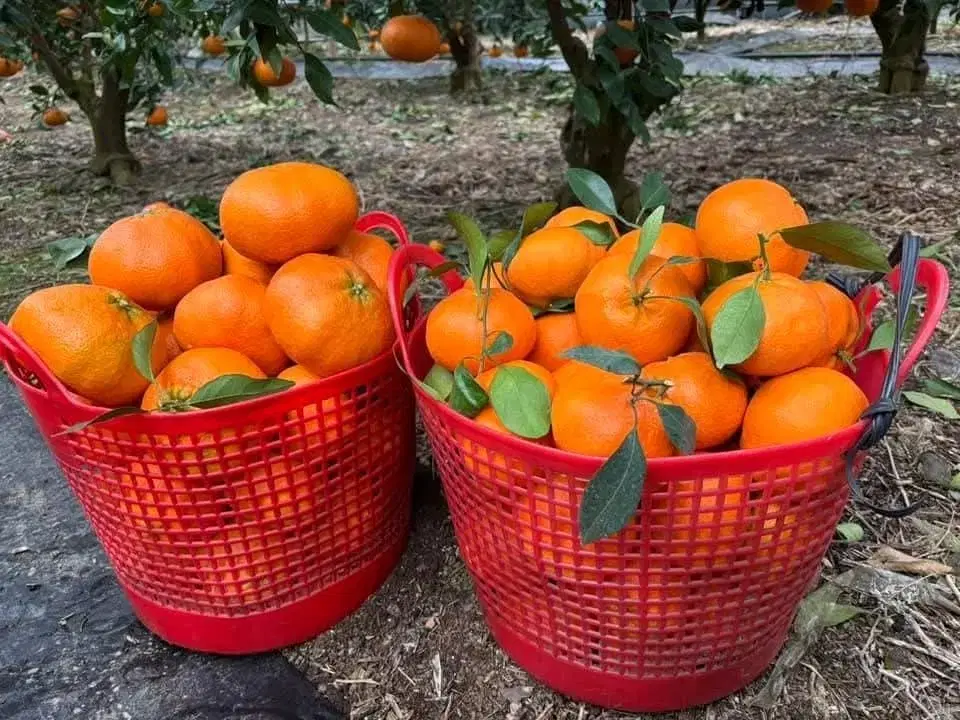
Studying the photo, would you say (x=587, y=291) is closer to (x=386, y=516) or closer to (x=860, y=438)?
(x=860, y=438)

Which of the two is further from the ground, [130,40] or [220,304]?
[130,40]

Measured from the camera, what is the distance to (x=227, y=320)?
118 centimetres

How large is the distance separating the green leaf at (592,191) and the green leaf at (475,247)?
0.67ft

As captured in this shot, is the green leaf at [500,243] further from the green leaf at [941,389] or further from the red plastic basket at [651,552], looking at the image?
the green leaf at [941,389]

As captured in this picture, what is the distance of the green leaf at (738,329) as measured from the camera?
893 millimetres

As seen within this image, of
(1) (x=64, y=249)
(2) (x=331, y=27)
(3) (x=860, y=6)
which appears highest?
(2) (x=331, y=27)

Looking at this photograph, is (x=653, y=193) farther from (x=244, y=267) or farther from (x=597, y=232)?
(x=244, y=267)

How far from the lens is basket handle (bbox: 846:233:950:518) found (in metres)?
0.83

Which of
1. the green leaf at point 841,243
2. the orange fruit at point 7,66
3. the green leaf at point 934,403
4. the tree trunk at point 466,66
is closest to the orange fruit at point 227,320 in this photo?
the green leaf at point 841,243

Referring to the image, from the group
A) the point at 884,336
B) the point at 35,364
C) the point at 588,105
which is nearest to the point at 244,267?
the point at 35,364

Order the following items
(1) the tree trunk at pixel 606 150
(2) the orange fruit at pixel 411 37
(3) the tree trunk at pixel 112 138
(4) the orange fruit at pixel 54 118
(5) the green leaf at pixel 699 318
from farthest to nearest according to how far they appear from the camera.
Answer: (4) the orange fruit at pixel 54 118, (3) the tree trunk at pixel 112 138, (2) the orange fruit at pixel 411 37, (1) the tree trunk at pixel 606 150, (5) the green leaf at pixel 699 318

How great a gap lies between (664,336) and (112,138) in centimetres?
378

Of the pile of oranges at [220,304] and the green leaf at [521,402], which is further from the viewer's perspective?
the pile of oranges at [220,304]

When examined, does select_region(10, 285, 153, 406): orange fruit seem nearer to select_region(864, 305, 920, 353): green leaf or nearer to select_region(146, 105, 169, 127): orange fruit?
select_region(864, 305, 920, 353): green leaf
